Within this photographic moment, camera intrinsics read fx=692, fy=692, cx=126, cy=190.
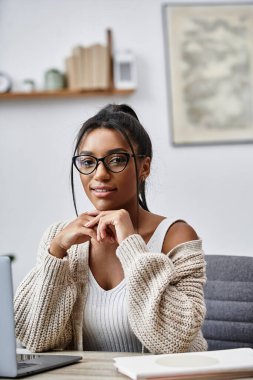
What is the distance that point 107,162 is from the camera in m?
1.73

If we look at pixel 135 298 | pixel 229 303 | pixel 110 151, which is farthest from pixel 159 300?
pixel 229 303

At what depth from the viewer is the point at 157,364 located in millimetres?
1268

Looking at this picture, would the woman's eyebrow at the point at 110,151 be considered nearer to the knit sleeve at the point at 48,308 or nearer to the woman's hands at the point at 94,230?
the woman's hands at the point at 94,230

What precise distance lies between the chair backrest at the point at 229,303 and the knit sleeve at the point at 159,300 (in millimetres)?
519

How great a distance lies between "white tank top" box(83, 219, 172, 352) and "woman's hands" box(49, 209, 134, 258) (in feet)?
0.36

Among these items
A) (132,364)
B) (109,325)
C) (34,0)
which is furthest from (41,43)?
(132,364)

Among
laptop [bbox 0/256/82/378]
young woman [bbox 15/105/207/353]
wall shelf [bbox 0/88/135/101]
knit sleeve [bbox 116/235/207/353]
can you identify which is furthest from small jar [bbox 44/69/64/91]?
laptop [bbox 0/256/82/378]

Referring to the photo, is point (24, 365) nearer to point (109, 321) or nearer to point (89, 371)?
point (89, 371)

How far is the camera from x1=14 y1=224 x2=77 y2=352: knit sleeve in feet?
5.61

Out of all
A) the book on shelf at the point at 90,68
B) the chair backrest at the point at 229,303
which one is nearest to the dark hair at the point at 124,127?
the chair backrest at the point at 229,303

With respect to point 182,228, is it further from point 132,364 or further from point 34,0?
point 34,0

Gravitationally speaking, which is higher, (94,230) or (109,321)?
(94,230)

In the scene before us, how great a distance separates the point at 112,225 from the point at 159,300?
24cm

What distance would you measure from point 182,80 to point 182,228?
6.92ft
